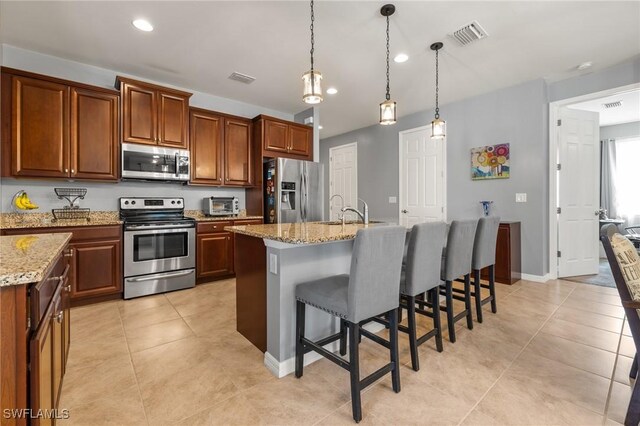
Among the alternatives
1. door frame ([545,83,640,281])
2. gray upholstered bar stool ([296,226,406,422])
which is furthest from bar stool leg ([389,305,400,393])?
door frame ([545,83,640,281])

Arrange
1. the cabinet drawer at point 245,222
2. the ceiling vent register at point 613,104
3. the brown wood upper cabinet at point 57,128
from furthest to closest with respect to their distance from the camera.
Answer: the ceiling vent register at point 613,104, the cabinet drawer at point 245,222, the brown wood upper cabinet at point 57,128

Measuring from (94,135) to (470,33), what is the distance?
4062mm

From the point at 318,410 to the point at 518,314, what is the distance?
2.33 m

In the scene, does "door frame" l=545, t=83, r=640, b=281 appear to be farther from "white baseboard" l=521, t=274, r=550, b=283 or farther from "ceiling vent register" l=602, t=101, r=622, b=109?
"ceiling vent register" l=602, t=101, r=622, b=109

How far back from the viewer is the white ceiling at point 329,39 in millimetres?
2475

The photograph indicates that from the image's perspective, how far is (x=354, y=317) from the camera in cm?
152

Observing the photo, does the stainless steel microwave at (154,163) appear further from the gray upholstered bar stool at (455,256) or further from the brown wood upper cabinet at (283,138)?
the gray upholstered bar stool at (455,256)

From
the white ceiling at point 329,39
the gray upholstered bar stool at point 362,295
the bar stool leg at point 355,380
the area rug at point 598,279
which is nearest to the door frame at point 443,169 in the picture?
the white ceiling at point 329,39

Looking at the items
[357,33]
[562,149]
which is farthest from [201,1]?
[562,149]

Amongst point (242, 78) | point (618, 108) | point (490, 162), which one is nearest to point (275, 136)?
point (242, 78)

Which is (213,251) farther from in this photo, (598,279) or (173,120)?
(598,279)

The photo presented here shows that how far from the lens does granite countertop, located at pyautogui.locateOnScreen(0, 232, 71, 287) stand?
2.74 ft

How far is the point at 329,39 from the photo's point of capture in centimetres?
291

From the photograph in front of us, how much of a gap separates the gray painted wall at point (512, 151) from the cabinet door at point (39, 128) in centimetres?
493
